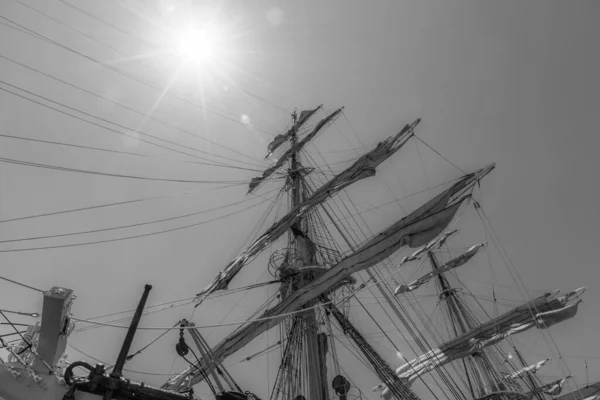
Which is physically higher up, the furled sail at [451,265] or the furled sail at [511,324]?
the furled sail at [451,265]

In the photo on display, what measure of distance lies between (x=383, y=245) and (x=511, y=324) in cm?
1075

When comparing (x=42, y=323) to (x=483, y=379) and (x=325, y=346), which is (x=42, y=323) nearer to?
(x=325, y=346)

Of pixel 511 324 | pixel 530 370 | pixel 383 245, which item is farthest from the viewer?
pixel 530 370

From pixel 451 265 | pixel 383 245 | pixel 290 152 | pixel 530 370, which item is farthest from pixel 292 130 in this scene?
pixel 530 370

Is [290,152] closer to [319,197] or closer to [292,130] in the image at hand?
[292,130]

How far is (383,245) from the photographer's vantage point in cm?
991

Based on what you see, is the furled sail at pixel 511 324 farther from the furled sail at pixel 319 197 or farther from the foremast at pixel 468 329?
the furled sail at pixel 319 197

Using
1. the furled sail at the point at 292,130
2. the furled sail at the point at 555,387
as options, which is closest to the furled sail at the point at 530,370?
the furled sail at the point at 555,387

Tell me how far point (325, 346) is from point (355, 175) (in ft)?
19.0

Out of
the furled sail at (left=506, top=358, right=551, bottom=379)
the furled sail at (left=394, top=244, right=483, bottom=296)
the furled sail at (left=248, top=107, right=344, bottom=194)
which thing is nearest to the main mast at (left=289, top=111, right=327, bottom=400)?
the furled sail at (left=248, top=107, right=344, bottom=194)

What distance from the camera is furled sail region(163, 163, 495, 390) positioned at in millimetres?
9523

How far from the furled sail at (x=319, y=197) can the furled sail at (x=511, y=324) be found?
8.12 metres

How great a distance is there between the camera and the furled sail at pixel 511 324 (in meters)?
15.9

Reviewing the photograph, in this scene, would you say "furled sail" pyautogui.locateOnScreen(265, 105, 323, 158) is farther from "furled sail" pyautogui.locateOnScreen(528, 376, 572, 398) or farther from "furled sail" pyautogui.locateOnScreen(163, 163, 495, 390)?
"furled sail" pyautogui.locateOnScreen(528, 376, 572, 398)
